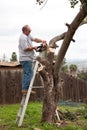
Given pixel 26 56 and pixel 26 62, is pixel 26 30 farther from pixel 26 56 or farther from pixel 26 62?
pixel 26 62

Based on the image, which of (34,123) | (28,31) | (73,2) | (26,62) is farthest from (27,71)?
(73,2)

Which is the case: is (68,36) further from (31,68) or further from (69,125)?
(69,125)

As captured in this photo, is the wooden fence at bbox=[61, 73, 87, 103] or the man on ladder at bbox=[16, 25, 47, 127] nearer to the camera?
the man on ladder at bbox=[16, 25, 47, 127]

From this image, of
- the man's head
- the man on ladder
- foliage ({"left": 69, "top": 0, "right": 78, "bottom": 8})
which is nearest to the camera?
foliage ({"left": 69, "top": 0, "right": 78, "bottom": 8})

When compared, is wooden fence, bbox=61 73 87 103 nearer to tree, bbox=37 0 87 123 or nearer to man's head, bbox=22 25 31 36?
tree, bbox=37 0 87 123

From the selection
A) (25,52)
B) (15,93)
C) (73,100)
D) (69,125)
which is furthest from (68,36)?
(73,100)

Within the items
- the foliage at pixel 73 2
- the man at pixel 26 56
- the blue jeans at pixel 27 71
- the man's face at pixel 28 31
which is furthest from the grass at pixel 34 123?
the foliage at pixel 73 2

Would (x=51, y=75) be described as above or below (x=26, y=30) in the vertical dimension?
below

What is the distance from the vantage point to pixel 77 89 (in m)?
25.5

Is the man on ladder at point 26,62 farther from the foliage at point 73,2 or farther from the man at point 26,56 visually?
the foliage at point 73,2

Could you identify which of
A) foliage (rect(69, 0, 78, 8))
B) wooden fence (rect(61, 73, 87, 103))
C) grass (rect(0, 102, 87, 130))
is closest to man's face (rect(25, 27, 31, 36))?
foliage (rect(69, 0, 78, 8))

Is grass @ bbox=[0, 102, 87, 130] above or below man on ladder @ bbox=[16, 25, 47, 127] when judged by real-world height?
below

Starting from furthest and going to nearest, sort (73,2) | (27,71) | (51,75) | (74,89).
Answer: (74,89), (51,75), (27,71), (73,2)

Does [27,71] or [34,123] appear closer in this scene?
[27,71]
